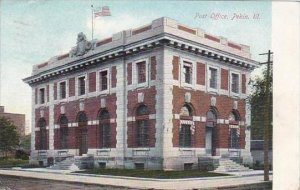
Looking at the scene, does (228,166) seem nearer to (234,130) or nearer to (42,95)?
(234,130)

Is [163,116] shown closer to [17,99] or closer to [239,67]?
[239,67]

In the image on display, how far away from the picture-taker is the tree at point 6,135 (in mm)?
12029

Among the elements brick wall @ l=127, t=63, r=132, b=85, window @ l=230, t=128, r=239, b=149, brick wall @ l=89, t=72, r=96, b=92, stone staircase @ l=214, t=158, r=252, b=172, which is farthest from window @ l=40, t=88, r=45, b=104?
window @ l=230, t=128, r=239, b=149

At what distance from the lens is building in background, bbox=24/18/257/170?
1180 centimetres

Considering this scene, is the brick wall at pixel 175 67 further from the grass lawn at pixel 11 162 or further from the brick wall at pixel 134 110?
the grass lawn at pixel 11 162

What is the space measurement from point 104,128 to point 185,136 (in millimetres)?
2144

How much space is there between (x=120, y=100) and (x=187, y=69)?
186 cm

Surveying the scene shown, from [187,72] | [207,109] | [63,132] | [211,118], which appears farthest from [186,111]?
[63,132]

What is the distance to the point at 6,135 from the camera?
1207 cm

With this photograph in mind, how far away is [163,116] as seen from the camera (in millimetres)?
11742

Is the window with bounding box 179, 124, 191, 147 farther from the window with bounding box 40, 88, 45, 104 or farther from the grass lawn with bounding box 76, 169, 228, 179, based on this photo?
the window with bounding box 40, 88, 45, 104

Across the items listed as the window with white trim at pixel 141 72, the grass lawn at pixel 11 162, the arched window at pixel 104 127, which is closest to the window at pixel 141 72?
the window with white trim at pixel 141 72

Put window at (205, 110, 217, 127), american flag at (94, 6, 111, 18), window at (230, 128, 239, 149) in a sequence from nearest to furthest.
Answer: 1. american flag at (94, 6, 111, 18)
2. window at (205, 110, 217, 127)
3. window at (230, 128, 239, 149)

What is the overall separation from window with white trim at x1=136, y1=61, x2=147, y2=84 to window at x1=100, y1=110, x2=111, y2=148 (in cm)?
129
